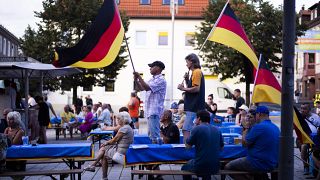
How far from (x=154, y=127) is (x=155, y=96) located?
0.60 meters

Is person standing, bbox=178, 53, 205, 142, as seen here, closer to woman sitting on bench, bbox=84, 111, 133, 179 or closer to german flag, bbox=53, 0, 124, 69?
woman sitting on bench, bbox=84, 111, 133, 179

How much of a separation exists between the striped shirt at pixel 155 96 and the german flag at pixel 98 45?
3.27 ft

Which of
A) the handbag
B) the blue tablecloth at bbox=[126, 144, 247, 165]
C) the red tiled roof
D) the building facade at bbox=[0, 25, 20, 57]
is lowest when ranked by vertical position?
the handbag

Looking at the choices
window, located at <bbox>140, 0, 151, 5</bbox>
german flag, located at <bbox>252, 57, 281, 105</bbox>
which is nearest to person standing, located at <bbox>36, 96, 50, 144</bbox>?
german flag, located at <bbox>252, 57, 281, 105</bbox>

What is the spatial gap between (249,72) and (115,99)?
41.1 metres

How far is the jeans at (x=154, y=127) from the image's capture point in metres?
10.2

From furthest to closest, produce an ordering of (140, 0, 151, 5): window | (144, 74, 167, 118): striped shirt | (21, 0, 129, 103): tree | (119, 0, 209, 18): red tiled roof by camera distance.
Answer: (140, 0, 151, 5): window
(119, 0, 209, 18): red tiled roof
(21, 0, 129, 103): tree
(144, 74, 167, 118): striped shirt

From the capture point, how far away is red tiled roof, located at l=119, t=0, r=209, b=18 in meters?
52.9

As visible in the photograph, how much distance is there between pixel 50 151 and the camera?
9266 mm

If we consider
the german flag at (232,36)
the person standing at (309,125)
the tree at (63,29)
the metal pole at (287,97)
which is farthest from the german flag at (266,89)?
the tree at (63,29)

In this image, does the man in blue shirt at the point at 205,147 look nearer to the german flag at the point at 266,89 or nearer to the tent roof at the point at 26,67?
the german flag at the point at 266,89

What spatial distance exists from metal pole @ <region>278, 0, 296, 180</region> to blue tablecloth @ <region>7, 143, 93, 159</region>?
3.73 meters

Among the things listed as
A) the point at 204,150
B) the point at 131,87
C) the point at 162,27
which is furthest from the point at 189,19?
the point at 204,150

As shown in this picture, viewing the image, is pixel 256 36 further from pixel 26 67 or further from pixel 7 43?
pixel 7 43
